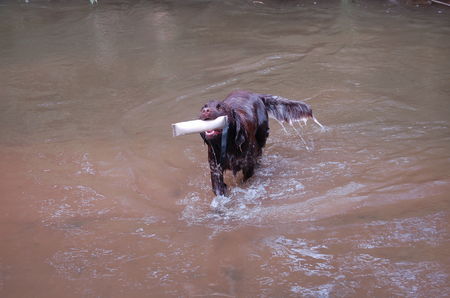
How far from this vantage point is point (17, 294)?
460 centimetres

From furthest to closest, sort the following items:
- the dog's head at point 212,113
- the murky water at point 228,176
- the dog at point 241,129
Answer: the dog at point 241,129, the dog's head at point 212,113, the murky water at point 228,176

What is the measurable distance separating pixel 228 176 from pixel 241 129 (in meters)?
1.08

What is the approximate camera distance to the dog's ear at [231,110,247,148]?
18.5ft

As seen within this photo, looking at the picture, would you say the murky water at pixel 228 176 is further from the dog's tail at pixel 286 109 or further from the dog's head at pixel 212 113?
Answer: the dog's head at pixel 212 113

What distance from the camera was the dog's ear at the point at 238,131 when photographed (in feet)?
18.5

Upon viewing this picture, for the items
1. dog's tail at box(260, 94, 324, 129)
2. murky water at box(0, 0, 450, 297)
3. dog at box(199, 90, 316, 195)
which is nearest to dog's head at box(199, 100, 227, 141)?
dog at box(199, 90, 316, 195)

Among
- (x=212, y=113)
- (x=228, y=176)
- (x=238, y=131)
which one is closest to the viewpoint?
(x=212, y=113)

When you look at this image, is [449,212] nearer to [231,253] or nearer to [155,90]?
[231,253]

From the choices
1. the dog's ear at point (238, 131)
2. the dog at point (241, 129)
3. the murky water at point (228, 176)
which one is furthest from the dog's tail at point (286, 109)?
the dog's ear at point (238, 131)

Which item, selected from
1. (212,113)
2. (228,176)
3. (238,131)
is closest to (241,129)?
(238,131)

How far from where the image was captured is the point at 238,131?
5.68 metres

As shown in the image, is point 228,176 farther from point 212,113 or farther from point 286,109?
point 212,113

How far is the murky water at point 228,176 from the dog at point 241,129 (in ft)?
Result: 1.09

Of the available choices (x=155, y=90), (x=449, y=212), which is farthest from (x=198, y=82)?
(x=449, y=212)
